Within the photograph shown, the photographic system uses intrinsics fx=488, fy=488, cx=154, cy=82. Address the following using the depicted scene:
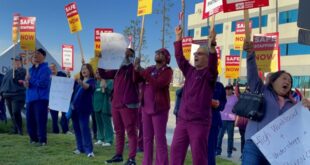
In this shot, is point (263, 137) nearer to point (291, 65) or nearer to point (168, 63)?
point (168, 63)

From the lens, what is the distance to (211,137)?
286 inches

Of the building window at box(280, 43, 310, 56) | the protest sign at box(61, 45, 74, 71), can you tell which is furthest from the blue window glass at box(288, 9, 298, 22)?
the protest sign at box(61, 45, 74, 71)

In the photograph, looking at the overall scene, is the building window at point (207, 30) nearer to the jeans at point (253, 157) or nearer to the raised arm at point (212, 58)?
the raised arm at point (212, 58)

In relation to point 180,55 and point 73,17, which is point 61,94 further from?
point 180,55

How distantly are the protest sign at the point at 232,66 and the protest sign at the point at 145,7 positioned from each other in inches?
309

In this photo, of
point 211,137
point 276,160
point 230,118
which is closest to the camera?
point 276,160

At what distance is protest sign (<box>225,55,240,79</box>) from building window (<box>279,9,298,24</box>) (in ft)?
112

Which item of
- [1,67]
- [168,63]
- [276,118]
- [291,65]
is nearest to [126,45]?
[168,63]

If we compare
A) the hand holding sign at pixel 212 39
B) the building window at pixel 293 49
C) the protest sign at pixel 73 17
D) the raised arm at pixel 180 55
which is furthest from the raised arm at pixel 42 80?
the building window at pixel 293 49

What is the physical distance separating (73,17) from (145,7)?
7.85 feet

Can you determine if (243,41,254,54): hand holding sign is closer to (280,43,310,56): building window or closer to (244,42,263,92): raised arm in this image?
(244,42,263,92): raised arm

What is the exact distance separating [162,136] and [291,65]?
44.8 metres

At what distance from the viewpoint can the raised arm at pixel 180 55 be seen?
21.6ft

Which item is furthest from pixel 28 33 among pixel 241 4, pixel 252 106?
pixel 252 106
